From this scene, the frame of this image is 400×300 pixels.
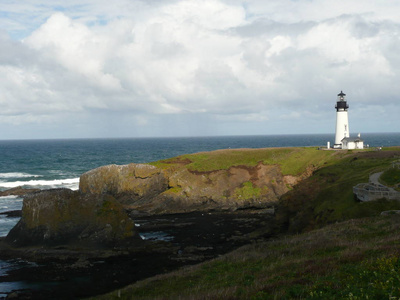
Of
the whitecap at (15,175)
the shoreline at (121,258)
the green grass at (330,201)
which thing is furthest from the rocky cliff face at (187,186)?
the whitecap at (15,175)

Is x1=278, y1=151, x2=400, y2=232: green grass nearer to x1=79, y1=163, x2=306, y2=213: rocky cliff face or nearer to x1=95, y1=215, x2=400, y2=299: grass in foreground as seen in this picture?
x1=95, y1=215, x2=400, y2=299: grass in foreground

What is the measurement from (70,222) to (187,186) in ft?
82.3

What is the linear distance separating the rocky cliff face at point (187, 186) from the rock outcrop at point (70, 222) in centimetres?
1757

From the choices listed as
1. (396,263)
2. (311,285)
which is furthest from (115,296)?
(396,263)

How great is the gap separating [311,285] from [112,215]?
28.8m

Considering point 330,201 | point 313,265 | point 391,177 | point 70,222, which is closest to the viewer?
point 313,265

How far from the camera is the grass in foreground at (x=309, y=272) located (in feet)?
39.4

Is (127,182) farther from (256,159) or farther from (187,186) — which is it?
(256,159)

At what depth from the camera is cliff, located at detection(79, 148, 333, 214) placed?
5803 centimetres

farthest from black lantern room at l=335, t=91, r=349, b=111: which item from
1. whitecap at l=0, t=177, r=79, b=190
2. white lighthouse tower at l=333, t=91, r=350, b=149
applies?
whitecap at l=0, t=177, r=79, b=190

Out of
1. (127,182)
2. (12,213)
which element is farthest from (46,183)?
(12,213)

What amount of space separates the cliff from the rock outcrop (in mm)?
17373

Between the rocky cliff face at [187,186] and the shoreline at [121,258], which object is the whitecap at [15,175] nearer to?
the rocky cliff face at [187,186]

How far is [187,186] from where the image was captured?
60.3 meters
